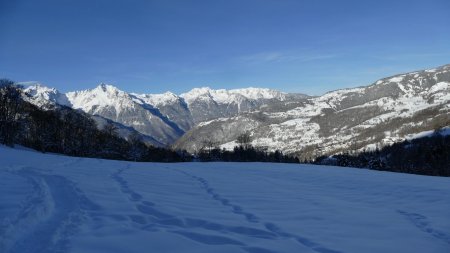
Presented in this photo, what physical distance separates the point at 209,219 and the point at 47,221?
10.8 feet

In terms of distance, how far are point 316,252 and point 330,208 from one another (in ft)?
15.0

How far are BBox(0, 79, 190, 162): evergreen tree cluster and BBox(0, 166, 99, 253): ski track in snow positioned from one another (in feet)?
192

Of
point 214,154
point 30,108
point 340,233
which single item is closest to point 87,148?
point 30,108

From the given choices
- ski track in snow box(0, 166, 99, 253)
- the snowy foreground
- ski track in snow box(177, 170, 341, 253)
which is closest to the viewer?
ski track in snow box(0, 166, 99, 253)

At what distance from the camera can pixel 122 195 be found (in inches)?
434

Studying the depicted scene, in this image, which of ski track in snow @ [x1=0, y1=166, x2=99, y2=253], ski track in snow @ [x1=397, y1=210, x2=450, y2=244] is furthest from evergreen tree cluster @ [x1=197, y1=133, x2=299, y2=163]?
ski track in snow @ [x1=397, y1=210, x2=450, y2=244]

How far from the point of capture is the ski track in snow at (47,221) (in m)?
5.79

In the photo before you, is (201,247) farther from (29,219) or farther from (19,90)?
(19,90)

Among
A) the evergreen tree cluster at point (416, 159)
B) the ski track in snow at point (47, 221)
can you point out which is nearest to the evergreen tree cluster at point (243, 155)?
the evergreen tree cluster at point (416, 159)

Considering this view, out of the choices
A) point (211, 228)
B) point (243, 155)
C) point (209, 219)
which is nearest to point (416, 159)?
point (243, 155)

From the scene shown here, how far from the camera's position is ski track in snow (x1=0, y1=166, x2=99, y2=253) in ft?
19.0

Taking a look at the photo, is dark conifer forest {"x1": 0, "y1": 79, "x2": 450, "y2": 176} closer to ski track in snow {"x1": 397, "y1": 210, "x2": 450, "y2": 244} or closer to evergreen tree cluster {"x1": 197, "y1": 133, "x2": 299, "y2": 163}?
evergreen tree cluster {"x1": 197, "y1": 133, "x2": 299, "y2": 163}

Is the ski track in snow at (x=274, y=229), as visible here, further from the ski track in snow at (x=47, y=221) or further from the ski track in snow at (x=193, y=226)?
the ski track in snow at (x=47, y=221)

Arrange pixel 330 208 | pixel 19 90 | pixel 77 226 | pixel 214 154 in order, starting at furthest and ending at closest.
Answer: pixel 214 154, pixel 19 90, pixel 330 208, pixel 77 226
